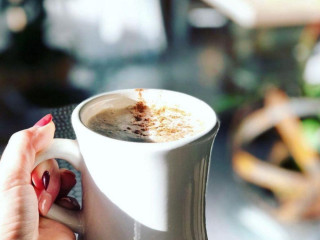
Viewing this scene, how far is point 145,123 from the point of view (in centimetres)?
59

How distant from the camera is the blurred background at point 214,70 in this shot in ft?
5.27

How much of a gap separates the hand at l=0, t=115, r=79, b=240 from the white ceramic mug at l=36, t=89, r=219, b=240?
0.9 inches

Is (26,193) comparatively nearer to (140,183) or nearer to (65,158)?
(65,158)

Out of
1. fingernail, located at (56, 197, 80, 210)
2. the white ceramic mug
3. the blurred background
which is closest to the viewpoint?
the white ceramic mug

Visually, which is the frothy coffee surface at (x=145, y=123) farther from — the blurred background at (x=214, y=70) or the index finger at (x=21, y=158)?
the blurred background at (x=214, y=70)

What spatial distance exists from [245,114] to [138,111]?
1.47 meters

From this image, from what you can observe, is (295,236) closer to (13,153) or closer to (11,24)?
(13,153)

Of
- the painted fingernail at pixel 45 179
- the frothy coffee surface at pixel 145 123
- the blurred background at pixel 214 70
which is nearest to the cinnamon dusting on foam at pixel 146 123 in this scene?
the frothy coffee surface at pixel 145 123

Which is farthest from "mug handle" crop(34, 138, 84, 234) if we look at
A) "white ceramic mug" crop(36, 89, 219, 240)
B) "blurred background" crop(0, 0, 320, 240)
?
"blurred background" crop(0, 0, 320, 240)

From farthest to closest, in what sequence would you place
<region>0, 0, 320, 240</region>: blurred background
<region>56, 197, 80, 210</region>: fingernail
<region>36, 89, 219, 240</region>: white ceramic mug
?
<region>0, 0, 320, 240</region>: blurred background, <region>56, 197, 80, 210</region>: fingernail, <region>36, 89, 219, 240</region>: white ceramic mug

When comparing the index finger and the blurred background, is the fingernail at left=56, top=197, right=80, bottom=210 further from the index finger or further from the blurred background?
the blurred background

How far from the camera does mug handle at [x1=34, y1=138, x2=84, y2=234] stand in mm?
511

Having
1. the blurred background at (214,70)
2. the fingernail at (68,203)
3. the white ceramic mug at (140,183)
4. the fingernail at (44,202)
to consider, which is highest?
the white ceramic mug at (140,183)

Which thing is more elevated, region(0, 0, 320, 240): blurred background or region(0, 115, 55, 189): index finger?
region(0, 115, 55, 189): index finger
